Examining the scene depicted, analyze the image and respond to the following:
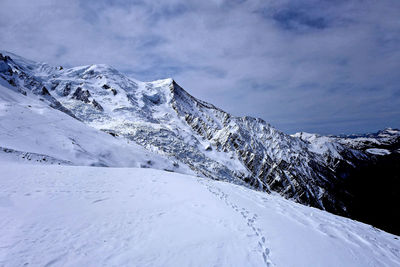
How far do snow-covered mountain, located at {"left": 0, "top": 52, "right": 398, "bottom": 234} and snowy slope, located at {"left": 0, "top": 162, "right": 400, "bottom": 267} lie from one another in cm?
2576

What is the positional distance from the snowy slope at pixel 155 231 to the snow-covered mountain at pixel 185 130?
2576cm

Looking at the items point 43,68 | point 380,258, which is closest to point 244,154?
point 380,258

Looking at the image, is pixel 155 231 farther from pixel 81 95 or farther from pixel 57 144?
pixel 81 95

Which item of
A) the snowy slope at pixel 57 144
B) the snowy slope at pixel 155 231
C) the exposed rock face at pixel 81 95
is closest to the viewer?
the snowy slope at pixel 155 231

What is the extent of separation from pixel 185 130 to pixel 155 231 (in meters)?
84.3

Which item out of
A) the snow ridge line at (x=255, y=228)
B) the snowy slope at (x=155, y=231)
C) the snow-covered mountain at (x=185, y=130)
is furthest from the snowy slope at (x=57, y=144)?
the snow ridge line at (x=255, y=228)

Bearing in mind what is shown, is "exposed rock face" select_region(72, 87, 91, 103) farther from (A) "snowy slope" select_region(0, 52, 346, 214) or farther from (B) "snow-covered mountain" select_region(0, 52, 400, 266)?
(B) "snow-covered mountain" select_region(0, 52, 400, 266)

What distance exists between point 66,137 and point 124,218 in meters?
23.2

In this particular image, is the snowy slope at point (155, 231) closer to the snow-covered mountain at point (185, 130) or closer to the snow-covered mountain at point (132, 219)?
the snow-covered mountain at point (132, 219)

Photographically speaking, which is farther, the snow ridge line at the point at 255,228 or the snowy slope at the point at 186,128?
the snowy slope at the point at 186,128

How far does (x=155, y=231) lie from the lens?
6875 millimetres

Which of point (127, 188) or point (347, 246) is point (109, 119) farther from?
point (347, 246)

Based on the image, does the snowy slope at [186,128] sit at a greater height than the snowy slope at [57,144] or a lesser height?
greater

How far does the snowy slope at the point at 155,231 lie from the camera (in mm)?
5402
